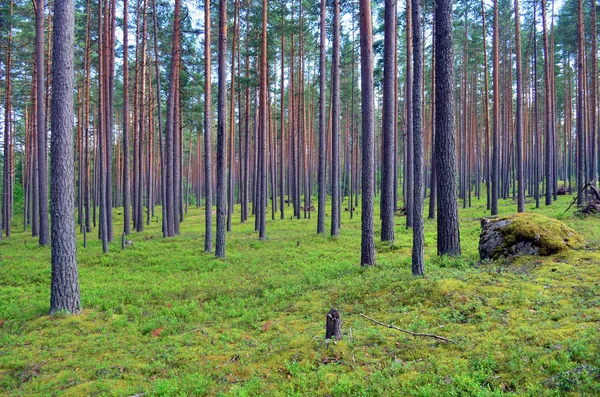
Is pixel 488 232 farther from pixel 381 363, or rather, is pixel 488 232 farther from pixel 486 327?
pixel 381 363

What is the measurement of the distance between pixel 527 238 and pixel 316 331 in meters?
6.00

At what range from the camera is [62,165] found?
8141 millimetres

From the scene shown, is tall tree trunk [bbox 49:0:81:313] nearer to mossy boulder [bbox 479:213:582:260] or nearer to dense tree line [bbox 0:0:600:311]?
dense tree line [bbox 0:0:600:311]

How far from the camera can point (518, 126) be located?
62.5 ft

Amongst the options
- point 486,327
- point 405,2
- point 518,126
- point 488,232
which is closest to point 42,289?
point 486,327

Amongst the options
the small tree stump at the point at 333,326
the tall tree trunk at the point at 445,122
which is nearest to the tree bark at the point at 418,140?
the tall tree trunk at the point at 445,122

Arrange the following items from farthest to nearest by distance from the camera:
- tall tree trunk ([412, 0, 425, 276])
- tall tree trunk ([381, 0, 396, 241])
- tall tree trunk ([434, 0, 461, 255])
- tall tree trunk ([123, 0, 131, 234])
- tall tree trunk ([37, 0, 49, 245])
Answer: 1. tall tree trunk ([123, 0, 131, 234])
2. tall tree trunk ([37, 0, 49, 245])
3. tall tree trunk ([381, 0, 396, 241])
4. tall tree trunk ([434, 0, 461, 255])
5. tall tree trunk ([412, 0, 425, 276])

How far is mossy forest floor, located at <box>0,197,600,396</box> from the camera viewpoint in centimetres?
392

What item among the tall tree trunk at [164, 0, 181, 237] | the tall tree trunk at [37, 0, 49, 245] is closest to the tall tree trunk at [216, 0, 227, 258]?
the tall tree trunk at [164, 0, 181, 237]

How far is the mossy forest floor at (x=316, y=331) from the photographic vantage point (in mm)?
3916

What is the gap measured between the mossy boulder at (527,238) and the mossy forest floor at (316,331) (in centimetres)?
32

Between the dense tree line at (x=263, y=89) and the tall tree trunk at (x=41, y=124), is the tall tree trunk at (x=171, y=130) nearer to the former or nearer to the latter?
the dense tree line at (x=263, y=89)

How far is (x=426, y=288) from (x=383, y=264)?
3293 millimetres

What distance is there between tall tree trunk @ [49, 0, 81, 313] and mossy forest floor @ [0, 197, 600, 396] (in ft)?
2.40
